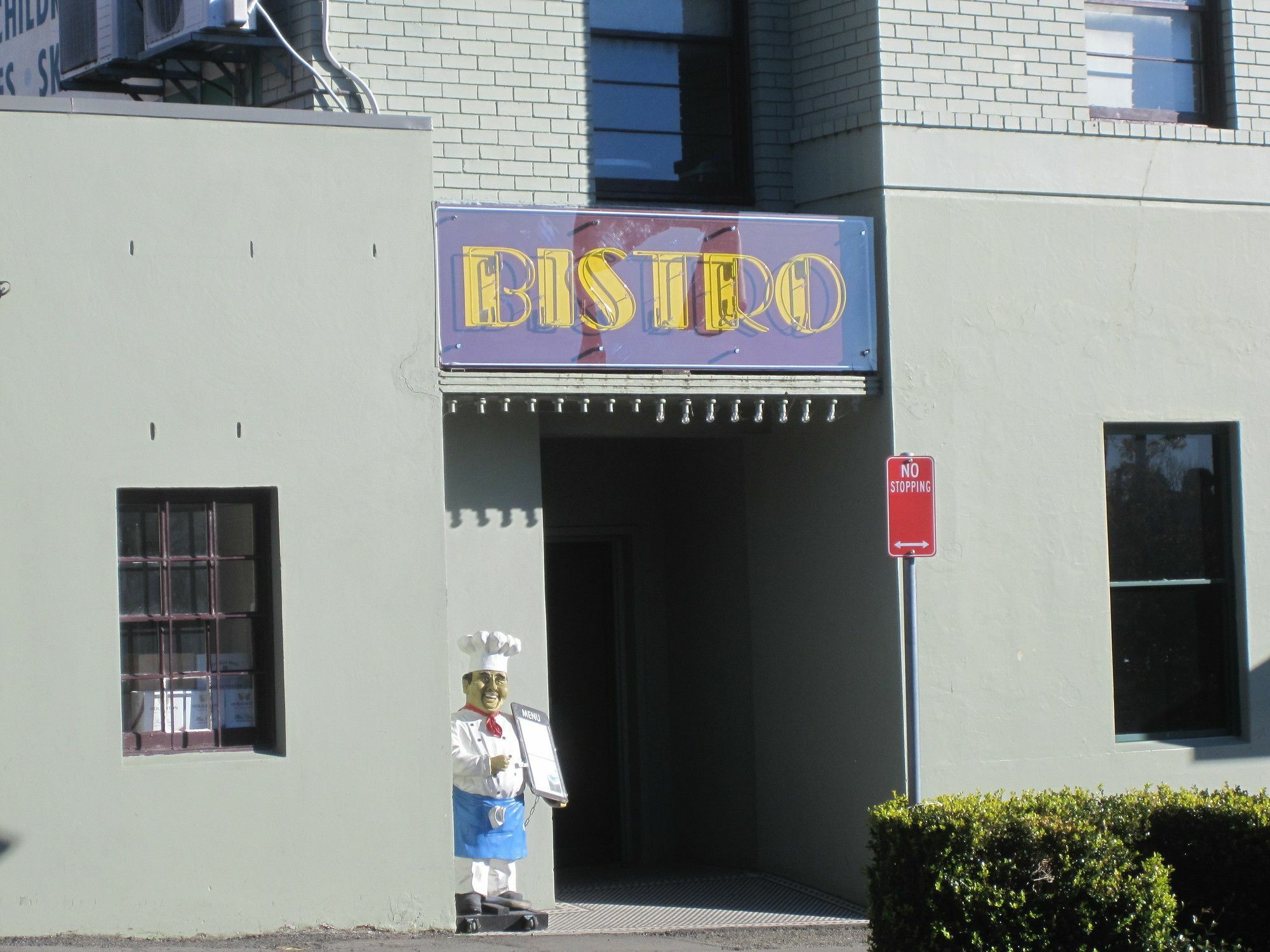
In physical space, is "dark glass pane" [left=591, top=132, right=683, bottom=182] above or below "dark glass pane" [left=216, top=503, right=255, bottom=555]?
above

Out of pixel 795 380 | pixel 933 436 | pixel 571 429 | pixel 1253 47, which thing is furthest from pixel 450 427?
pixel 1253 47

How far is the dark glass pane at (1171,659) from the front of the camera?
34.8 feet

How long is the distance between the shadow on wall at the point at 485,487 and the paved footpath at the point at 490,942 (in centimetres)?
242

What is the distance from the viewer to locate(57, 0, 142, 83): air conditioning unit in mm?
10852

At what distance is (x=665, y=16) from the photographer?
11.1 metres

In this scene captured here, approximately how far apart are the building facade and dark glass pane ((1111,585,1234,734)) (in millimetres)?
24

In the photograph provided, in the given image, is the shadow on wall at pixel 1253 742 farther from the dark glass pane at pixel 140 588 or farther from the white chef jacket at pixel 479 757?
the dark glass pane at pixel 140 588

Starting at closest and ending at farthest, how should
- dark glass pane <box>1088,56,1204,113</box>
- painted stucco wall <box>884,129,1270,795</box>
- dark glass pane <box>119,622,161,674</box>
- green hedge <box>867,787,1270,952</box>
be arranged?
1. green hedge <box>867,787,1270,952</box>
2. dark glass pane <box>119,622,161,674</box>
3. painted stucco wall <box>884,129,1270,795</box>
4. dark glass pane <box>1088,56,1204,113</box>

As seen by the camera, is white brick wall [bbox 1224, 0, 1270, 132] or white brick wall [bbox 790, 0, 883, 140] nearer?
white brick wall [bbox 790, 0, 883, 140]

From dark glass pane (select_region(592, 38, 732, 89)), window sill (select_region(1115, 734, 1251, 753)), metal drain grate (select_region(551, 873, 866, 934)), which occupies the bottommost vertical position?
metal drain grate (select_region(551, 873, 866, 934))

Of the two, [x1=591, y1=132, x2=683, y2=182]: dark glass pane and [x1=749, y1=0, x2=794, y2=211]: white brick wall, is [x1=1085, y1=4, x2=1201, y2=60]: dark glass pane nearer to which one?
[x1=749, y1=0, x2=794, y2=211]: white brick wall

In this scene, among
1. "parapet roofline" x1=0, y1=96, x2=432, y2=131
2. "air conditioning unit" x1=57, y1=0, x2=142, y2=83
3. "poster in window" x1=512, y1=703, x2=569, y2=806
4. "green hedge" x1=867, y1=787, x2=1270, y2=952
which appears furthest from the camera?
"air conditioning unit" x1=57, y1=0, x2=142, y2=83

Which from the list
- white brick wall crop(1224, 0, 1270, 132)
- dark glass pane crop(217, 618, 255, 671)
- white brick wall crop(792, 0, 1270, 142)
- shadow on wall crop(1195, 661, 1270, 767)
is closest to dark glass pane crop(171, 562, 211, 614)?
dark glass pane crop(217, 618, 255, 671)

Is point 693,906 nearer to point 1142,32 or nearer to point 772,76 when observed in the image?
point 772,76
